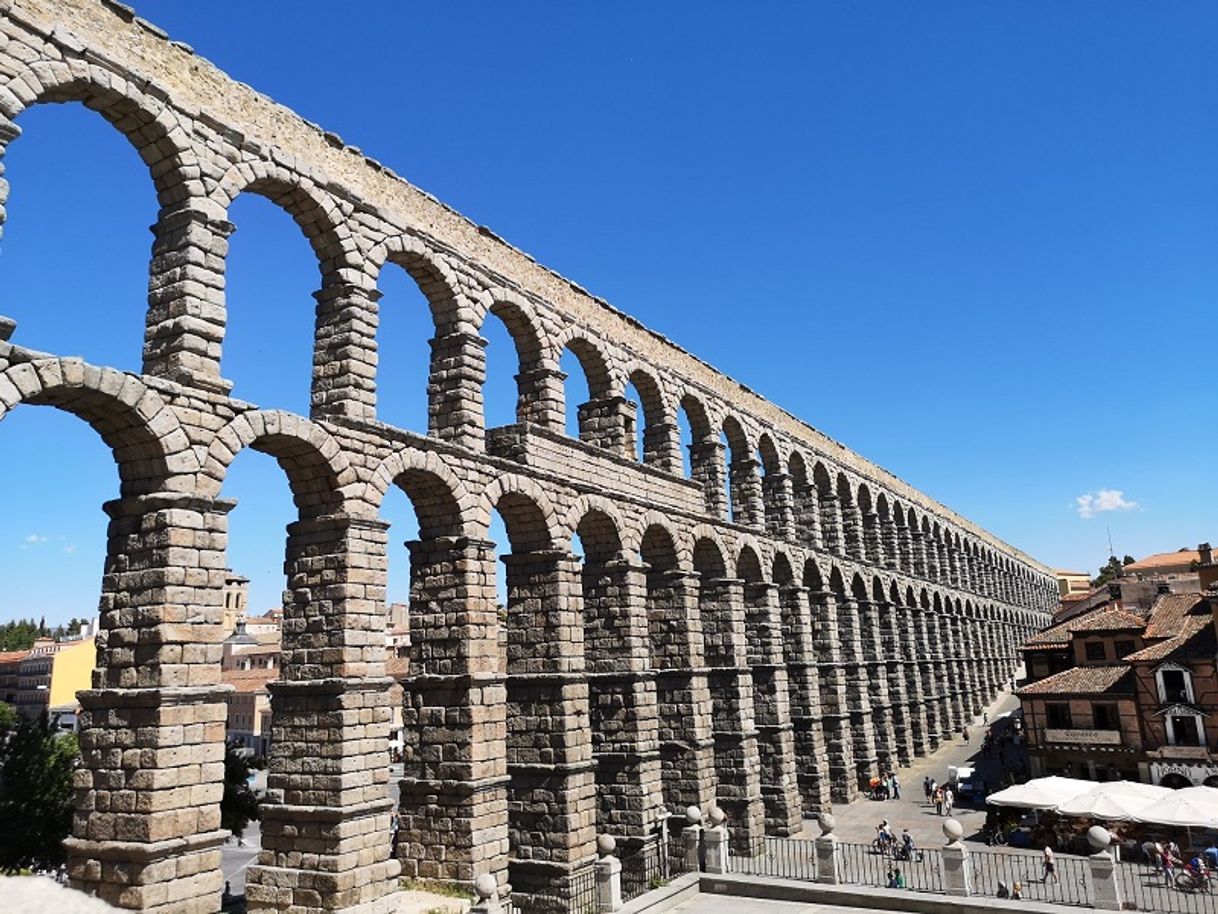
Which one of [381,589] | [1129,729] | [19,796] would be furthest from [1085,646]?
[19,796]

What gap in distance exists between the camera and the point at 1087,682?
120ft

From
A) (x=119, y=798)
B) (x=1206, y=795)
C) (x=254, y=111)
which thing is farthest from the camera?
(x=1206, y=795)

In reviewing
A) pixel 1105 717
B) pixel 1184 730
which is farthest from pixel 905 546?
pixel 1184 730

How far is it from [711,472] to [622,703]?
33.8ft

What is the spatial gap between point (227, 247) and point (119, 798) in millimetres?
8997

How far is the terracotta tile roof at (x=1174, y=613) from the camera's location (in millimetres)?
35906

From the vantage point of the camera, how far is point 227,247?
1525 cm

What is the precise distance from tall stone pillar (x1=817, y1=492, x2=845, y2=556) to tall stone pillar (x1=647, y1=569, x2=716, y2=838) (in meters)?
15.4

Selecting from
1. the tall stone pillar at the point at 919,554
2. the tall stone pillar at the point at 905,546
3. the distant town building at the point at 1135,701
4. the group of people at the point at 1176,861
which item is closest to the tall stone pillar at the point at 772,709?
the group of people at the point at 1176,861

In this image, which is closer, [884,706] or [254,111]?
[254,111]

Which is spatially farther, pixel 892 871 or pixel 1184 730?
pixel 1184 730

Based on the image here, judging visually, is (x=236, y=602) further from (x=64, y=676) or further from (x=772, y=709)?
(x=772, y=709)

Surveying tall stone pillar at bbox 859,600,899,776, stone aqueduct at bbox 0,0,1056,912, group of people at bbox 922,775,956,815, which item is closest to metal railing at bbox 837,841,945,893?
stone aqueduct at bbox 0,0,1056,912

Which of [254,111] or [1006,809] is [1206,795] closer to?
[1006,809]
